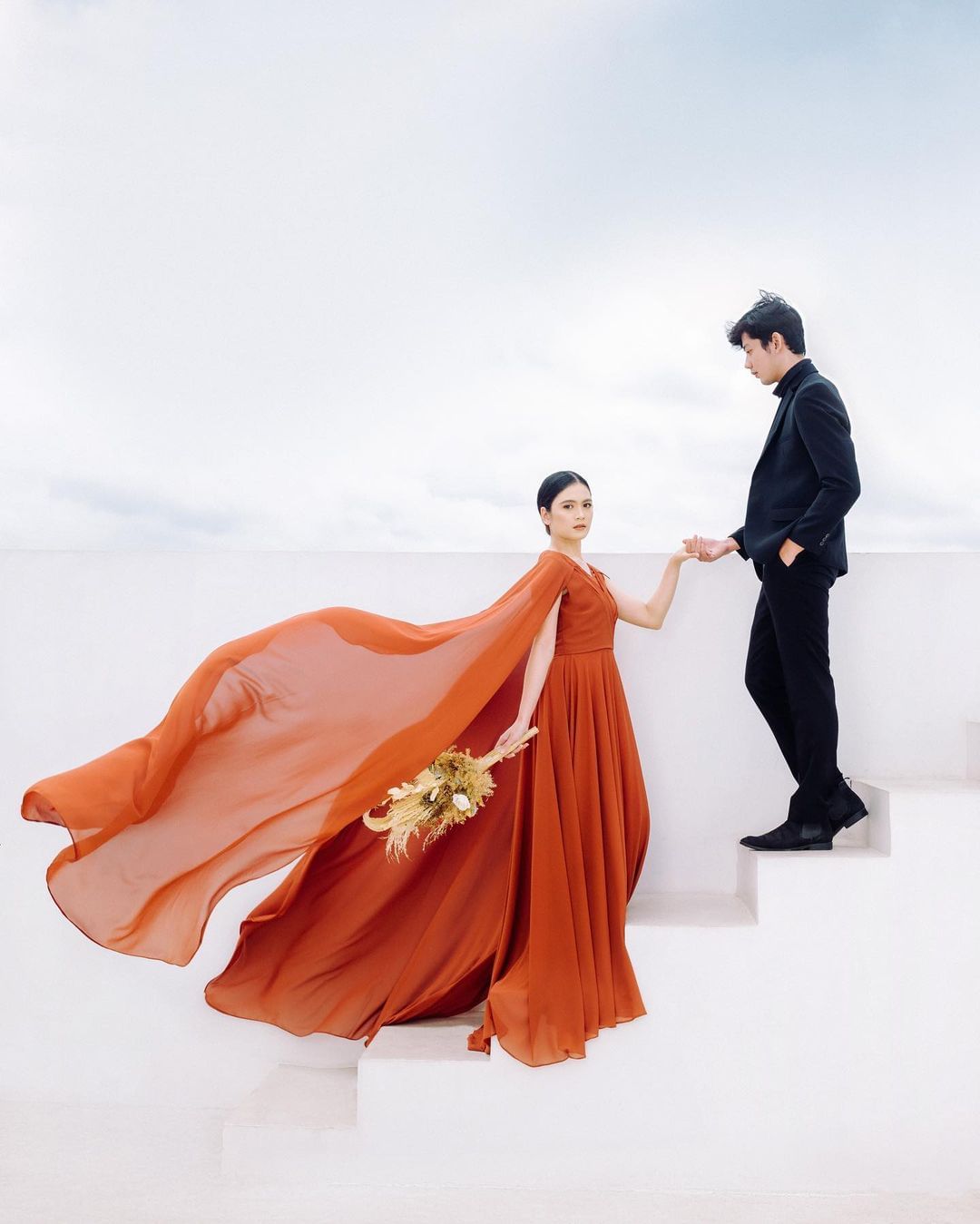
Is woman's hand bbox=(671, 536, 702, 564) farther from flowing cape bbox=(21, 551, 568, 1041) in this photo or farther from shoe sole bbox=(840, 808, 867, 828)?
shoe sole bbox=(840, 808, 867, 828)

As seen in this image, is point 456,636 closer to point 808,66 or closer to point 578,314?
point 578,314

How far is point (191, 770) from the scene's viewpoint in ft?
9.21

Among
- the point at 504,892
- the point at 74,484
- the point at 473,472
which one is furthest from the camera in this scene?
the point at 74,484

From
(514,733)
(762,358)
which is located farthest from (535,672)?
(762,358)

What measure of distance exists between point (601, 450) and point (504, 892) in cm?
248

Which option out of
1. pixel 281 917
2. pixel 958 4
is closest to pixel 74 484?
pixel 281 917

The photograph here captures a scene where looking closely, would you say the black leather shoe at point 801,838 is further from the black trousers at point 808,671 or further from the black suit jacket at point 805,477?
the black suit jacket at point 805,477

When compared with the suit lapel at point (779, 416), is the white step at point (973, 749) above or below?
below

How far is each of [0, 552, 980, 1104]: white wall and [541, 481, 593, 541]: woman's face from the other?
0.35 m

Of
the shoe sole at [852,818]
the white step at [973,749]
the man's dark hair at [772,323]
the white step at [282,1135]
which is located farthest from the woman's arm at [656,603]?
the white step at [282,1135]

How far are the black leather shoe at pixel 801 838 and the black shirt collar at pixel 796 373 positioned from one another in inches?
50.2

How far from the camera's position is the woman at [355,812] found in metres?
2.71

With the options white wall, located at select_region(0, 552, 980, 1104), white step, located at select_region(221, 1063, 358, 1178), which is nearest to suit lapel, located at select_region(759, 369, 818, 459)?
white wall, located at select_region(0, 552, 980, 1104)

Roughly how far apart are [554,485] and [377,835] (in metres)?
1.24
